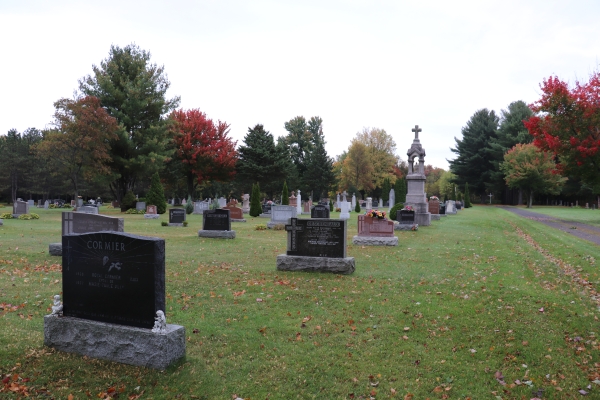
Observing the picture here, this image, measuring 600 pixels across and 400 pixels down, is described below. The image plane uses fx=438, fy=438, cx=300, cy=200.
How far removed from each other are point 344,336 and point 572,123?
24.8 m

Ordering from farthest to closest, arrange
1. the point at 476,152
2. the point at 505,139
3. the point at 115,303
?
the point at 476,152 → the point at 505,139 → the point at 115,303

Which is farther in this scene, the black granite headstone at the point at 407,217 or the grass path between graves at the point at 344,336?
the black granite headstone at the point at 407,217

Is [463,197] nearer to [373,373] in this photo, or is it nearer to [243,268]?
[243,268]

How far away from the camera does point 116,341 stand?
4711 millimetres

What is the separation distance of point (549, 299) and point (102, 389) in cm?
697

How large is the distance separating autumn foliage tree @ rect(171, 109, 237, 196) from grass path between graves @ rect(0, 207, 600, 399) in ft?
131

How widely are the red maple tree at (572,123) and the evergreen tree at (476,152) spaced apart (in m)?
46.3

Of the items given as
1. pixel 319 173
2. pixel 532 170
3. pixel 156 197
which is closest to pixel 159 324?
pixel 156 197

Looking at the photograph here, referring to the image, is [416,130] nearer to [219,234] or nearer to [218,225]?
[218,225]

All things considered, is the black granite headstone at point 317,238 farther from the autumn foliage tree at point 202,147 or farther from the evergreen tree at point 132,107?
the autumn foliage tree at point 202,147

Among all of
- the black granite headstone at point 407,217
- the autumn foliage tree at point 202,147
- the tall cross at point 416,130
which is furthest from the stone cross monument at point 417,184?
the autumn foliage tree at point 202,147

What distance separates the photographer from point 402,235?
1888cm

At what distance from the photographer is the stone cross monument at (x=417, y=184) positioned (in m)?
24.5

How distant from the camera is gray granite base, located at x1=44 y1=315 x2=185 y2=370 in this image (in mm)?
4543
